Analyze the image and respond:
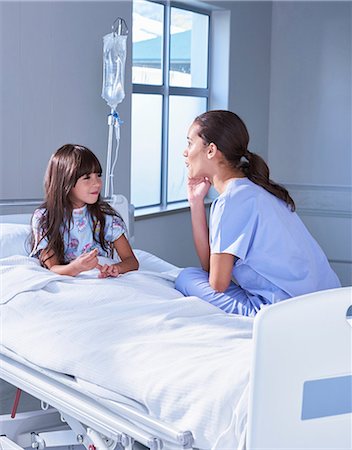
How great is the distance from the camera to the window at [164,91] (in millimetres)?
4871

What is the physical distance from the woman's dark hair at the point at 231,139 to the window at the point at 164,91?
263 centimetres

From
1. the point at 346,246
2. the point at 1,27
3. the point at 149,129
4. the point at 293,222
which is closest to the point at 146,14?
the point at 149,129

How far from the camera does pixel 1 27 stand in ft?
11.6

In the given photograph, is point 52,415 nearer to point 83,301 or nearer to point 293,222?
point 83,301

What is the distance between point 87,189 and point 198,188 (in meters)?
0.37

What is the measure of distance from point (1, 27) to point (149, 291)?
179cm

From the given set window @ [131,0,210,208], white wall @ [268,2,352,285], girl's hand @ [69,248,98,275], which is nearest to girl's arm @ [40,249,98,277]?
girl's hand @ [69,248,98,275]

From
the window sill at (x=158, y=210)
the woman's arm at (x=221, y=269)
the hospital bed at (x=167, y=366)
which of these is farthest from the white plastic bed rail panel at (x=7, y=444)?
the window sill at (x=158, y=210)

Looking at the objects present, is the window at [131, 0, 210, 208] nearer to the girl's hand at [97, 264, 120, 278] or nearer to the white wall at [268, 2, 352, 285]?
the white wall at [268, 2, 352, 285]

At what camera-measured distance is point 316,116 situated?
18.4 feet

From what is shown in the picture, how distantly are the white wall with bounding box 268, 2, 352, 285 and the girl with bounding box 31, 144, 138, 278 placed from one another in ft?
10.7

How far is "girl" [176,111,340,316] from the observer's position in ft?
6.92

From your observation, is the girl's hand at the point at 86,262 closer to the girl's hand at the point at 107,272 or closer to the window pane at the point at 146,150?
the girl's hand at the point at 107,272

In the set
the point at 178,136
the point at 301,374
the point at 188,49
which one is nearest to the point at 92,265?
the point at 301,374
